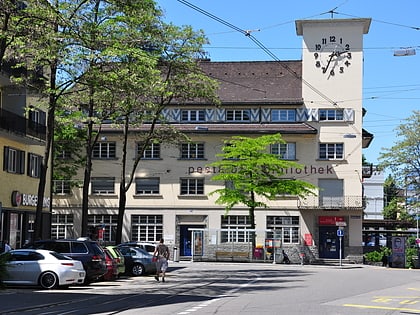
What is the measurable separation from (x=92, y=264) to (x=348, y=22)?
4179 cm

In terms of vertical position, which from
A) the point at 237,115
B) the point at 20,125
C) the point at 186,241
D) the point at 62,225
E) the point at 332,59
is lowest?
the point at 186,241

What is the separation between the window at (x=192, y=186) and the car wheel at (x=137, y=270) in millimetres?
28147

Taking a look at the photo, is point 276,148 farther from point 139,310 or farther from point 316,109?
point 139,310

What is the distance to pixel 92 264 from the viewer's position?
2620 cm

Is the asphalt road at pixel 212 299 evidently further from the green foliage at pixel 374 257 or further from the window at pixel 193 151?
the window at pixel 193 151

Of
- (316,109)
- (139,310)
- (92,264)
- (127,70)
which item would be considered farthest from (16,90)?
(316,109)

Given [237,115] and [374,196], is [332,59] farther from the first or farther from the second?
[374,196]

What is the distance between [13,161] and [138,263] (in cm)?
1101

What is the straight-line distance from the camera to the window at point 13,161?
38300mm

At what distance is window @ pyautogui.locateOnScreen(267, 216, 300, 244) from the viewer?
196 ft

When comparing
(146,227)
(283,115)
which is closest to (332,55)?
(283,115)

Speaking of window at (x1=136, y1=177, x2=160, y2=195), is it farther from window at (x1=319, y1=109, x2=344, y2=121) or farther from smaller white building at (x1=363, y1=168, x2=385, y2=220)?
smaller white building at (x1=363, y1=168, x2=385, y2=220)

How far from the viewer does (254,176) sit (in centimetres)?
5416

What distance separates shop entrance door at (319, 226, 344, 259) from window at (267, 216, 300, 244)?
203cm
